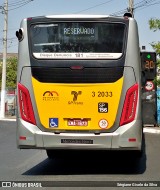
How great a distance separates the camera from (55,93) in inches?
372

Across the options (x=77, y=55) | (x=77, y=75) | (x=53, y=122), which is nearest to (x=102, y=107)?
(x=77, y=75)

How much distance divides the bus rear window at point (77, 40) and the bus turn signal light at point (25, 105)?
30.2 inches

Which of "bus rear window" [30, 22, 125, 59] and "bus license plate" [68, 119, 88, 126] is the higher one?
"bus rear window" [30, 22, 125, 59]

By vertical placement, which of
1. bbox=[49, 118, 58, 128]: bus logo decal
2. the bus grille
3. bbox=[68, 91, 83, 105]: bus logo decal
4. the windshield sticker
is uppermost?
the windshield sticker

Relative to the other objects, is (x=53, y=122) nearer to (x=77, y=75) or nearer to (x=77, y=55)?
(x=77, y=75)

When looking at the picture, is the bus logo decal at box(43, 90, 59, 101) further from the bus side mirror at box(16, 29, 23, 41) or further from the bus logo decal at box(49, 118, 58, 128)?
the bus side mirror at box(16, 29, 23, 41)

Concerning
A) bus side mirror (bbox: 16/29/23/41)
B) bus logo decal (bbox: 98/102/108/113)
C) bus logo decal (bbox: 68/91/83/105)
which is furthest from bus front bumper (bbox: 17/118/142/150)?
bus side mirror (bbox: 16/29/23/41)

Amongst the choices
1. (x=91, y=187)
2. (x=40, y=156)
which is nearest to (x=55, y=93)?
(x=91, y=187)

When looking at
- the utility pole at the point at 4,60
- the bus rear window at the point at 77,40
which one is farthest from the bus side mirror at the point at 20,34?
the utility pole at the point at 4,60

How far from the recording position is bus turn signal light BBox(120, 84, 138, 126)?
9.34 metres

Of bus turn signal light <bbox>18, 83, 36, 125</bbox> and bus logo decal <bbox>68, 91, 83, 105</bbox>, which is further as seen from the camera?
bus turn signal light <bbox>18, 83, 36, 125</bbox>

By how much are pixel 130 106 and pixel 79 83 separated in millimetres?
1146

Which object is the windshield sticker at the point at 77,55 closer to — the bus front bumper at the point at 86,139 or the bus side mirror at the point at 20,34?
the bus side mirror at the point at 20,34

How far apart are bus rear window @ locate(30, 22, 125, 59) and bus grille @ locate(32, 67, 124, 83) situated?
0.27 meters
